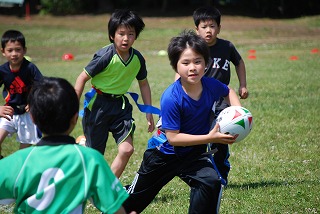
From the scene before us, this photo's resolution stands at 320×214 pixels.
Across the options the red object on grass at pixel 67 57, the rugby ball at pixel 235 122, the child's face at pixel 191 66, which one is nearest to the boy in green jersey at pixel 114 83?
the child's face at pixel 191 66

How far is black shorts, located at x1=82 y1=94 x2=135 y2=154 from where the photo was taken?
19.2ft

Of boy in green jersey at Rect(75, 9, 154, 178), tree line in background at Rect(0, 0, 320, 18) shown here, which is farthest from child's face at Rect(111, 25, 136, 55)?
tree line in background at Rect(0, 0, 320, 18)

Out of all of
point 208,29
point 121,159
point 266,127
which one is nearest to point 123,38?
point 208,29

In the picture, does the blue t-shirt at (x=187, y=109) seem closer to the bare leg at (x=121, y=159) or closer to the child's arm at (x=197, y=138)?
the child's arm at (x=197, y=138)

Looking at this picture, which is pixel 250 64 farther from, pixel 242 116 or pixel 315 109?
pixel 242 116

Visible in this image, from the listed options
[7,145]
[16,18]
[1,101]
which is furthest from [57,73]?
[16,18]

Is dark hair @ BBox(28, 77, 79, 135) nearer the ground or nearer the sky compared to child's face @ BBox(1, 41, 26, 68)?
nearer the sky

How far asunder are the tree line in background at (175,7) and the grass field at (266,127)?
980 cm

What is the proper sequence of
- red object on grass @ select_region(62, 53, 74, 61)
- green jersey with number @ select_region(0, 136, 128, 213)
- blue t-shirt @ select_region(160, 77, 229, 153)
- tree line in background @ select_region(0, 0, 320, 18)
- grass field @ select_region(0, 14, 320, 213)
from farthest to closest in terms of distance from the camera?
1. tree line in background @ select_region(0, 0, 320, 18)
2. red object on grass @ select_region(62, 53, 74, 61)
3. grass field @ select_region(0, 14, 320, 213)
4. blue t-shirt @ select_region(160, 77, 229, 153)
5. green jersey with number @ select_region(0, 136, 128, 213)

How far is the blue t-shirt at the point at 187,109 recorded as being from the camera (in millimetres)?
4277

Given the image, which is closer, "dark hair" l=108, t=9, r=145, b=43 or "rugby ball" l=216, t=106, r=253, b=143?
"rugby ball" l=216, t=106, r=253, b=143

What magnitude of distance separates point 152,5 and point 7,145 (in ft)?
120

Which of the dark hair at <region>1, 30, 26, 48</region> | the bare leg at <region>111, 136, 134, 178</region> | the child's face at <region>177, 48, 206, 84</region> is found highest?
the child's face at <region>177, 48, 206, 84</region>

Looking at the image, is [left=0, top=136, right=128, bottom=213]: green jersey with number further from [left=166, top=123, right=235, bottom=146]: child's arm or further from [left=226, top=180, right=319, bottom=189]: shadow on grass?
[left=226, top=180, right=319, bottom=189]: shadow on grass
